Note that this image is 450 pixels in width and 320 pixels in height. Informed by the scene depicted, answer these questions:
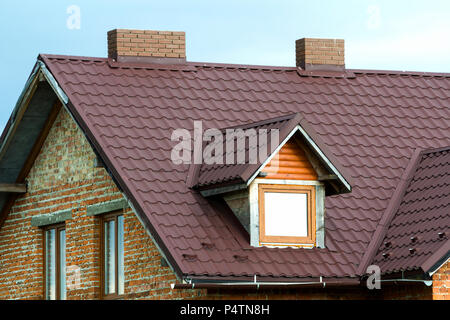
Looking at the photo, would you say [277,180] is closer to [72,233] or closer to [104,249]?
[104,249]

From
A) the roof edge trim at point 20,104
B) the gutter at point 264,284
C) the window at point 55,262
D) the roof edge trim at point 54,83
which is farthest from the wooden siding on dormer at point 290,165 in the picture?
the roof edge trim at point 20,104

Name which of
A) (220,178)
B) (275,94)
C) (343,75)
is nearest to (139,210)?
(220,178)

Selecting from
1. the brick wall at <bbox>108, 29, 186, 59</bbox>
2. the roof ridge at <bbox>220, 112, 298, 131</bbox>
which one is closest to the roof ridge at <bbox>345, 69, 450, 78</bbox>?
the brick wall at <bbox>108, 29, 186, 59</bbox>

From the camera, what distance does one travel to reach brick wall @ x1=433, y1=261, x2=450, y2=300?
2016 centimetres

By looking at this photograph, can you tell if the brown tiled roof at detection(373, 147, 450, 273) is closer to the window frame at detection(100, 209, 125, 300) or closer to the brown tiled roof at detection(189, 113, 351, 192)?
the brown tiled roof at detection(189, 113, 351, 192)

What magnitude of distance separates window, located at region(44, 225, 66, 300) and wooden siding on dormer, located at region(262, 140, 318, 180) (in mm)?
5015

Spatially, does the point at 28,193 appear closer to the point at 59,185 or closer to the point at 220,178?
the point at 59,185

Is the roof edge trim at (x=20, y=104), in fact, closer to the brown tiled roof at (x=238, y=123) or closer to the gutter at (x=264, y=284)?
the brown tiled roof at (x=238, y=123)

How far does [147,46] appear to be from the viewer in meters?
25.3

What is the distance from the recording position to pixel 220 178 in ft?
68.9

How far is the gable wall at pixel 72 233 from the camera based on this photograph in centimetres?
2155

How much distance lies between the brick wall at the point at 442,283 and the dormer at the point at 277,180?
215 cm

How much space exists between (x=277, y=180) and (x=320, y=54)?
6280 millimetres

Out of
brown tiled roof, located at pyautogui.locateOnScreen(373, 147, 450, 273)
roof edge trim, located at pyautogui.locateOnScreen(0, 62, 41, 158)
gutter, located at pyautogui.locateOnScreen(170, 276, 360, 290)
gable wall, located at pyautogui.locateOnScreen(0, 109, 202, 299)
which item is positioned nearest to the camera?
gutter, located at pyautogui.locateOnScreen(170, 276, 360, 290)
